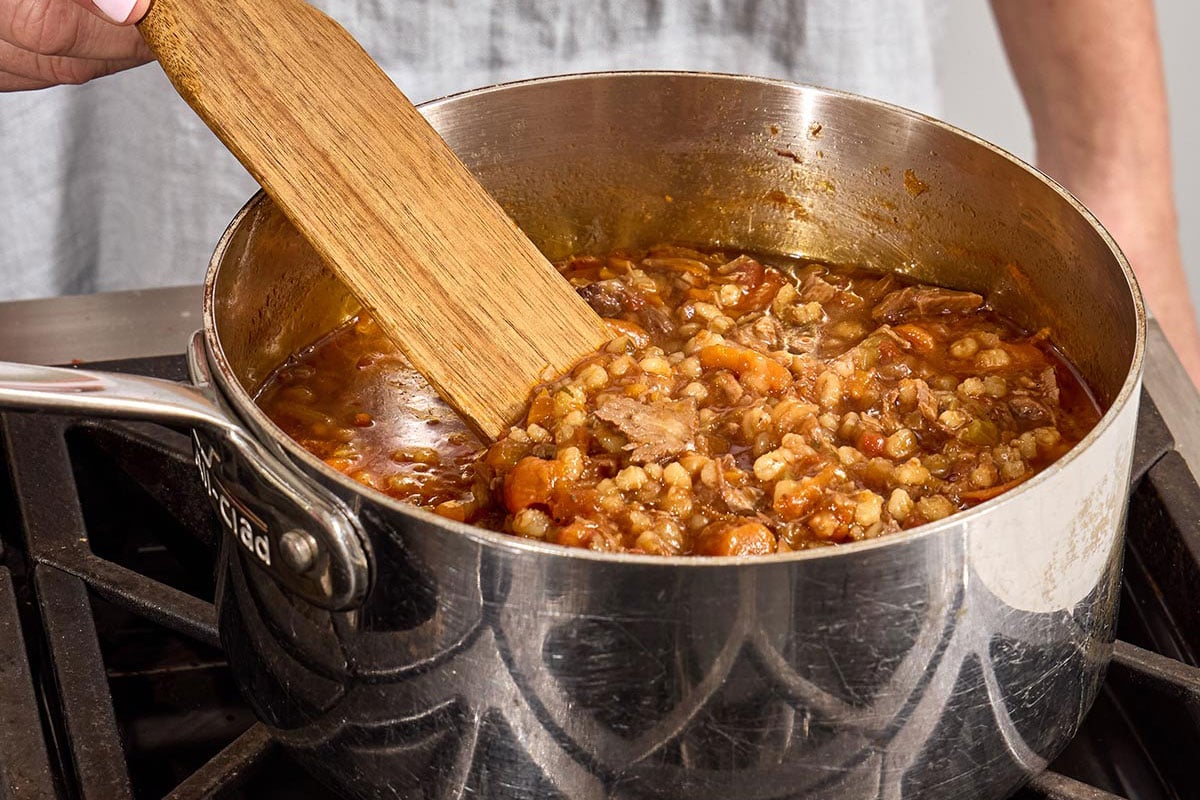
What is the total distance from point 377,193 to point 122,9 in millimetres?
297

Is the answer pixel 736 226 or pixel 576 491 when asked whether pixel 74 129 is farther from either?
pixel 576 491

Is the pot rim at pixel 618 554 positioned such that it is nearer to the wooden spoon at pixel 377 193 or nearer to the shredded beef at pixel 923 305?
the wooden spoon at pixel 377 193

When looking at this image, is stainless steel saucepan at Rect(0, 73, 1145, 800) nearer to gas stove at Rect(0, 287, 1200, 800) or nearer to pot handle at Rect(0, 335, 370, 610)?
pot handle at Rect(0, 335, 370, 610)

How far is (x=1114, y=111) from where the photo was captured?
2410 mm

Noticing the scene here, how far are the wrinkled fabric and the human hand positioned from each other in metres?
0.54

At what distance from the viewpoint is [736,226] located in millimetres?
1883

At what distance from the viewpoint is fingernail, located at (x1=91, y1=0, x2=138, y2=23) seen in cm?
129

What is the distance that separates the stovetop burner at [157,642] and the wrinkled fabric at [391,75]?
1034 mm

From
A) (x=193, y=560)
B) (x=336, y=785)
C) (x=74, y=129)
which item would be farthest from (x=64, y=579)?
(x=74, y=129)

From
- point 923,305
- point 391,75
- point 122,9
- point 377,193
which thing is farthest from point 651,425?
point 391,75

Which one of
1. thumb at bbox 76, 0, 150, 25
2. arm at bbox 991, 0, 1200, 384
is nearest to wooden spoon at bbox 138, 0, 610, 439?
thumb at bbox 76, 0, 150, 25

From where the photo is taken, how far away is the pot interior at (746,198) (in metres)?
1.53

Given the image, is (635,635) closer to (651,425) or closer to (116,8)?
(651,425)

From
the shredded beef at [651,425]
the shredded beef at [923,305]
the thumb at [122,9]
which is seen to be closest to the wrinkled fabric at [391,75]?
the shredded beef at [923,305]
